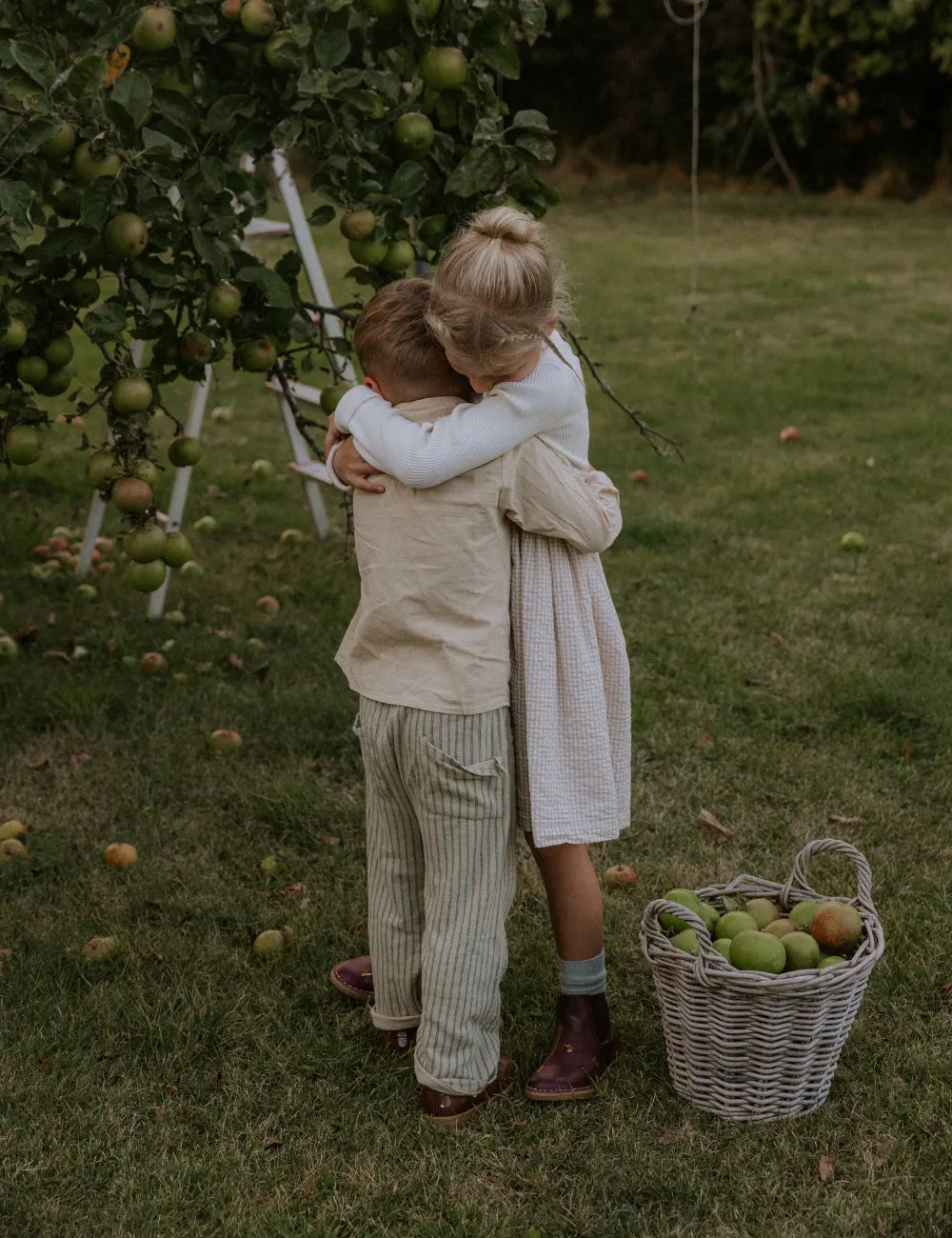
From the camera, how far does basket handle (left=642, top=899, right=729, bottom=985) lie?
2.07m

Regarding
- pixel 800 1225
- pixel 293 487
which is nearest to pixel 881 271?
pixel 293 487

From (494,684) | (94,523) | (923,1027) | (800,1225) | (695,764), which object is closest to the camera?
(800,1225)

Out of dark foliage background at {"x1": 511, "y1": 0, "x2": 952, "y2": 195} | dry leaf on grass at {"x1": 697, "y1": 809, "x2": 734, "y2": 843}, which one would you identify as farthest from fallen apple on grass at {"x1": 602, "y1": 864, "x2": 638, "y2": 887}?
dark foliage background at {"x1": 511, "y1": 0, "x2": 952, "y2": 195}

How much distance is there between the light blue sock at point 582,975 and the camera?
2.29 m

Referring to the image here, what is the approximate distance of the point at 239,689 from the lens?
3855 millimetres

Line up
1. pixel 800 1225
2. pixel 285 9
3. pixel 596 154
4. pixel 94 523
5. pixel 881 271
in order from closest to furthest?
pixel 800 1225, pixel 285 9, pixel 94 523, pixel 881 271, pixel 596 154

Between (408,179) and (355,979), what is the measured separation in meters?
1.48

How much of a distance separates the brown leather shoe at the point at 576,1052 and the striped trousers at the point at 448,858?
90 mm

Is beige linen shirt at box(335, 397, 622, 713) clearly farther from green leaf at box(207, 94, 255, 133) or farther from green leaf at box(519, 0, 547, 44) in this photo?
green leaf at box(519, 0, 547, 44)

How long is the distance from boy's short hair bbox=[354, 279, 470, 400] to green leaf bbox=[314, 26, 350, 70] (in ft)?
1.95

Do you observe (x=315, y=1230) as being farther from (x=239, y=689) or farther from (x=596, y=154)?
(x=596, y=154)

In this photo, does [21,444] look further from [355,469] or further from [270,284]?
[355,469]

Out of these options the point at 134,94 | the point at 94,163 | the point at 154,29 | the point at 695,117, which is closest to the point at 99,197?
the point at 94,163

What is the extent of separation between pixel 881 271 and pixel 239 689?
7275 mm
